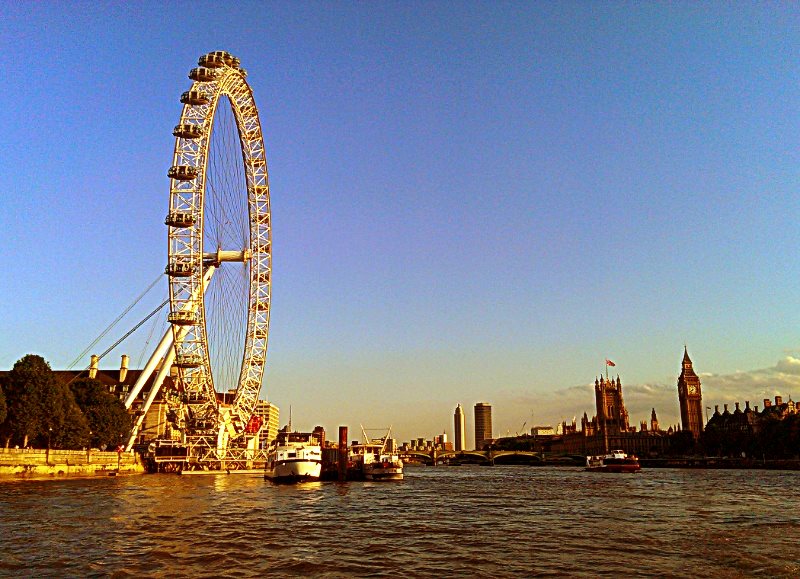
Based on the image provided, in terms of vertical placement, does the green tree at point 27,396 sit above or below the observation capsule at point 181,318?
below

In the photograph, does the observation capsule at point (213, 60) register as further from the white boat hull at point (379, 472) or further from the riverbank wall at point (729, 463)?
the riverbank wall at point (729, 463)

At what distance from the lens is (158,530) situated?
91.8 feet

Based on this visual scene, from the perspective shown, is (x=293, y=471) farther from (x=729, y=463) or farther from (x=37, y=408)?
(x=729, y=463)

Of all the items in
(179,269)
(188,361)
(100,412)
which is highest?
(179,269)

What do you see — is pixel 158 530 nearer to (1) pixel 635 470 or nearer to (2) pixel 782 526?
(2) pixel 782 526

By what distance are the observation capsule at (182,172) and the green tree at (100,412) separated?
28387 millimetres

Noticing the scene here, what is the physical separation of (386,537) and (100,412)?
213ft

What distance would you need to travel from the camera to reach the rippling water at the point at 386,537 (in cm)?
2041

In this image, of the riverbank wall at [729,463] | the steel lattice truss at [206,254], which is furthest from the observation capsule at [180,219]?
the riverbank wall at [729,463]

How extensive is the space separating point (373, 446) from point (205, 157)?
38469mm

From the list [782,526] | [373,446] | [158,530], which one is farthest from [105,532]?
[373,446]

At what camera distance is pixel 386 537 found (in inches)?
1086

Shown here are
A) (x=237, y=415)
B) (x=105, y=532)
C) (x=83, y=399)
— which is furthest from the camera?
(x=237, y=415)


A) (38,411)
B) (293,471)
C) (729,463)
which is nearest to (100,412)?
(38,411)
